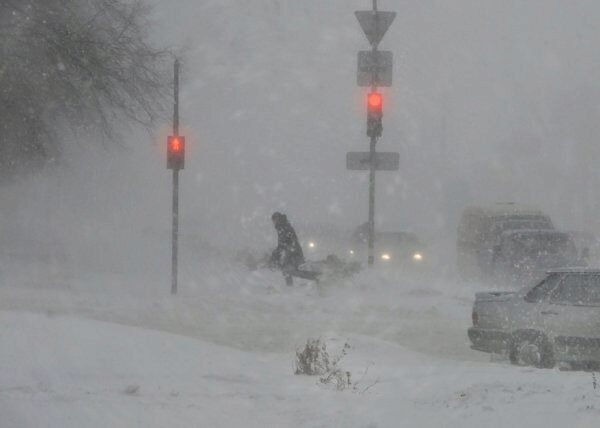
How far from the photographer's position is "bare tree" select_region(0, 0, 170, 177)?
63.8 ft

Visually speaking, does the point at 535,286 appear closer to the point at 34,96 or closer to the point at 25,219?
the point at 34,96

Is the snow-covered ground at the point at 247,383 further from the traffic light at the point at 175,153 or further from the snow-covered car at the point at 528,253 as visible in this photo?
the snow-covered car at the point at 528,253

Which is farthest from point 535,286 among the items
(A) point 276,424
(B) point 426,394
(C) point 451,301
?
(C) point 451,301

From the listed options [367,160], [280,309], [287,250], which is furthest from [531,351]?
[367,160]

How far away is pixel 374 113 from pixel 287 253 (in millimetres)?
3519

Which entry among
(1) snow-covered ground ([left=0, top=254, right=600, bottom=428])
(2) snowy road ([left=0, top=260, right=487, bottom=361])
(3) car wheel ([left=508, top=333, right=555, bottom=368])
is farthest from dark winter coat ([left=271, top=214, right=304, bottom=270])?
(3) car wheel ([left=508, top=333, right=555, bottom=368])

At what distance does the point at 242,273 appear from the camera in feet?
94.5

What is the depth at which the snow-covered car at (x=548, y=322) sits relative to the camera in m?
11.0

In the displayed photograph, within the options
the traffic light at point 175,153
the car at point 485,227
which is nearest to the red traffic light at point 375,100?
the traffic light at point 175,153

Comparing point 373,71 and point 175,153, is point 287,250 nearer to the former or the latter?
point 175,153

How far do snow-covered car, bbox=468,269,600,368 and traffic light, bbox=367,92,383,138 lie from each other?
9.91 m

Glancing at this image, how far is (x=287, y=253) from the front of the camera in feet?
73.7

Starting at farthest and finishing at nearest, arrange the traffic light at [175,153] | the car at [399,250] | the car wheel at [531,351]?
the car at [399,250] → the traffic light at [175,153] → the car wheel at [531,351]

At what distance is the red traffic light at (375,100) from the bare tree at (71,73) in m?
4.56
